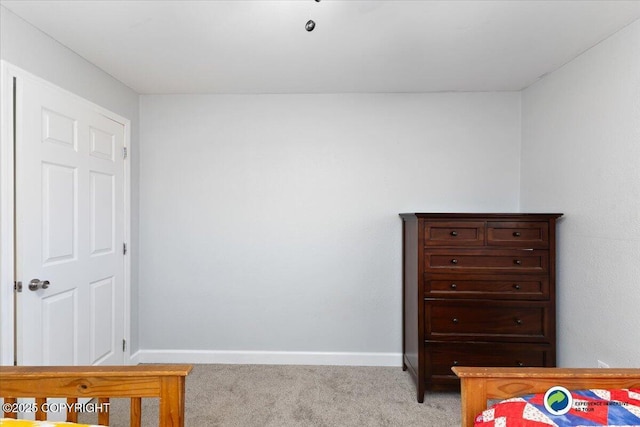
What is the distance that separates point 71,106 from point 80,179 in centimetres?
47

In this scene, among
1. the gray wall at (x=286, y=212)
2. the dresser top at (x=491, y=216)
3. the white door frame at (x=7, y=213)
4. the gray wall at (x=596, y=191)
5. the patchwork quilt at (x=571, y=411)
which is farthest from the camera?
the gray wall at (x=286, y=212)

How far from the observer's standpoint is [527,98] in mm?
2861

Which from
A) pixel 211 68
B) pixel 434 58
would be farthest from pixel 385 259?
pixel 211 68

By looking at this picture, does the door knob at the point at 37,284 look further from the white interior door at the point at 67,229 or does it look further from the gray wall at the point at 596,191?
the gray wall at the point at 596,191

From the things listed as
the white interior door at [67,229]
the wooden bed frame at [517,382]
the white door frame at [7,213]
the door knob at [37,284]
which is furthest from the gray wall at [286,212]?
the wooden bed frame at [517,382]

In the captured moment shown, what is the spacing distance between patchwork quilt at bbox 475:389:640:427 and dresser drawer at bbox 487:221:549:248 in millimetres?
1300

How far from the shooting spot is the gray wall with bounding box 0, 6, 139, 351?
1.83m

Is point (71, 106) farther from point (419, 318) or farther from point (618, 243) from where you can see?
point (618, 243)

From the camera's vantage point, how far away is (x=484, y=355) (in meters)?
2.42

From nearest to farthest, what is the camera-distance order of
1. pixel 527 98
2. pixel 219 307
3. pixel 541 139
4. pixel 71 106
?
pixel 71 106, pixel 541 139, pixel 527 98, pixel 219 307

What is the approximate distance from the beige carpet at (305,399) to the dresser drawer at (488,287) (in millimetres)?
772

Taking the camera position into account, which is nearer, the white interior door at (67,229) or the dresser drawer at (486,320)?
the white interior door at (67,229)

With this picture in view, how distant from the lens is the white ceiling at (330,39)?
5.84 feet

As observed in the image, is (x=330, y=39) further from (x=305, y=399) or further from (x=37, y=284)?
(x=305, y=399)
